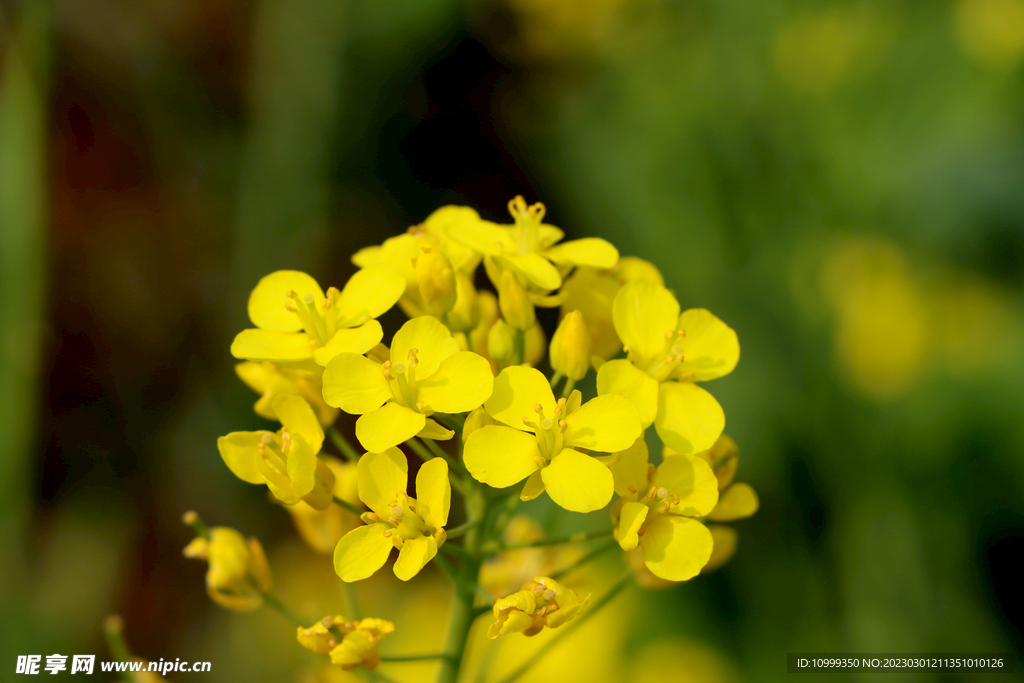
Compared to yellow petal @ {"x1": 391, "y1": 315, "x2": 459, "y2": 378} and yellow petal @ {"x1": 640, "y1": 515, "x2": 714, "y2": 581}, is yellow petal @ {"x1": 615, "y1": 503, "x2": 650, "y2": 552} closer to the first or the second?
yellow petal @ {"x1": 640, "y1": 515, "x2": 714, "y2": 581}

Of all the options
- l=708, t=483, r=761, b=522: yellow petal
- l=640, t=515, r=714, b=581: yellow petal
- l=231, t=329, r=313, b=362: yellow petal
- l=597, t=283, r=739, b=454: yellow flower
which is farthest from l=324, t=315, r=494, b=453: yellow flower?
l=708, t=483, r=761, b=522: yellow petal

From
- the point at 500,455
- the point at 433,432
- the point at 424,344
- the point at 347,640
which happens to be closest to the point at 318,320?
the point at 424,344

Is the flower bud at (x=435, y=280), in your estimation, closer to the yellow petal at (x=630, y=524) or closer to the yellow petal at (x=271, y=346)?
the yellow petal at (x=271, y=346)

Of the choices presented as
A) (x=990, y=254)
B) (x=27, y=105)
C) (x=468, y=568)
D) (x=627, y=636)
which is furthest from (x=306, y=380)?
(x=990, y=254)

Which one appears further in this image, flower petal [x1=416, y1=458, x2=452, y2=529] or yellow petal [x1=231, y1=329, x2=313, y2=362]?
yellow petal [x1=231, y1=329, x2=313, y2=362]

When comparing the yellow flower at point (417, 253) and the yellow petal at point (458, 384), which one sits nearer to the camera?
the yellow petal at point (458, 384)

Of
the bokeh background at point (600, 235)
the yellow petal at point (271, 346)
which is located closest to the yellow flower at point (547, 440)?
the yellow petal at point (271, 346)

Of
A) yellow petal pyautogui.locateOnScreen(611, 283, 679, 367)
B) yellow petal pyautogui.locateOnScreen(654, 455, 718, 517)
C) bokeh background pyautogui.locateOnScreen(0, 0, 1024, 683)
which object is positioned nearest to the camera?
yellow petal pyautogui.locateOnScreen(654, 455, 718, 517)

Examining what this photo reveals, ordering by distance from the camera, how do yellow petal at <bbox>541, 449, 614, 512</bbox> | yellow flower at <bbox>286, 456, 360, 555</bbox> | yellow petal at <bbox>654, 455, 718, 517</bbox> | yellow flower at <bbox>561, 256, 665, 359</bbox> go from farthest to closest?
yellow flower at <bbox>286, 456, 360, 555</bbox>, yellow flower at <bbox>561, 256, 665, 359</bbox>, yellow petal at <bbox>654, 455, 718, 517</bbox>, yellow petal at <bbox>541, 449, 614, 512</bbox>
